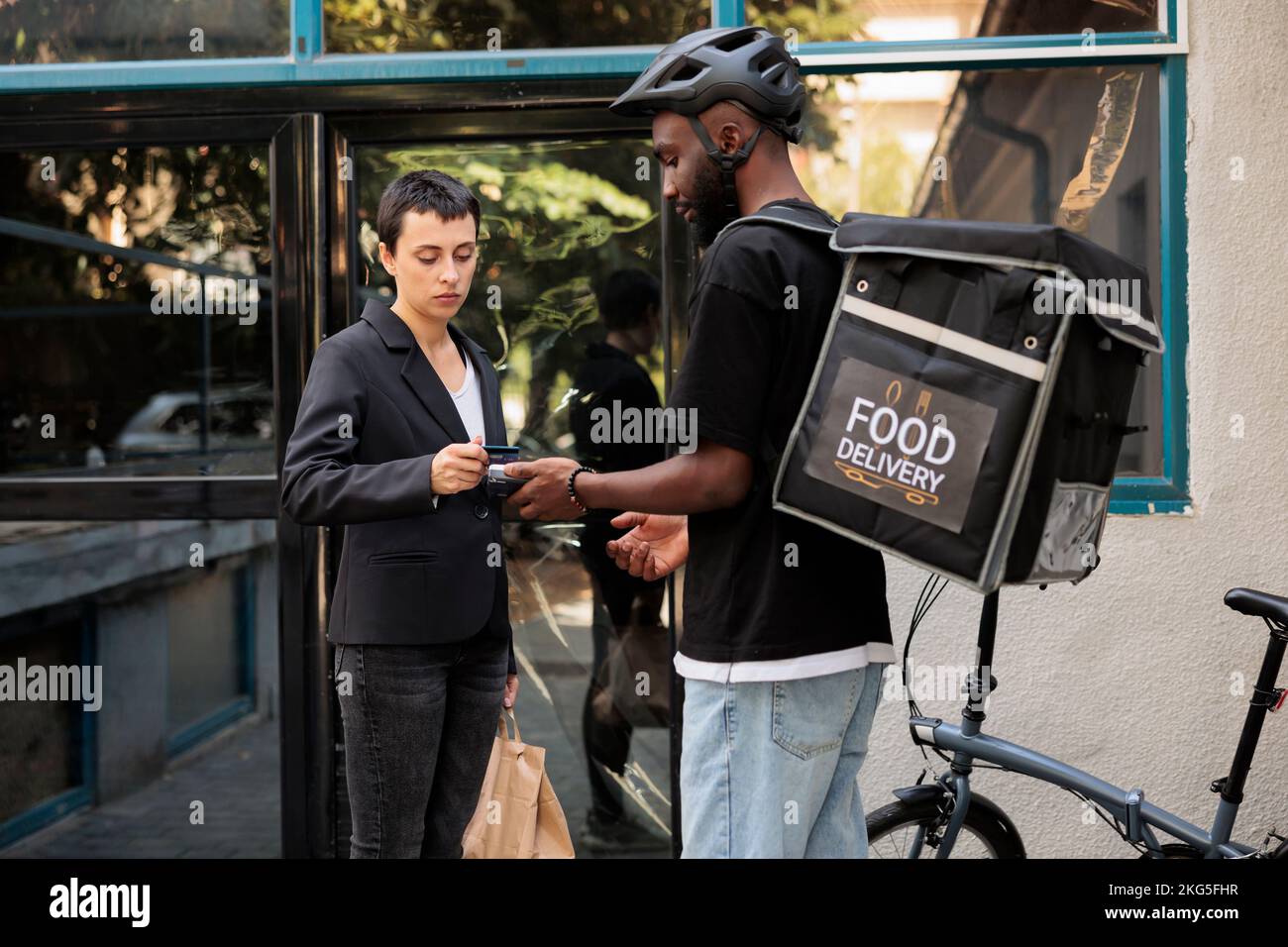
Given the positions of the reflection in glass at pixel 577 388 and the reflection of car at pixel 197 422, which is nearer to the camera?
the reflection in glass at pixel 577 388

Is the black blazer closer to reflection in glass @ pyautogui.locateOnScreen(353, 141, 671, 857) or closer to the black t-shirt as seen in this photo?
the black t-shirt

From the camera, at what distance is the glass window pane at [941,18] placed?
3758mm

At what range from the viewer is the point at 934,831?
327cm

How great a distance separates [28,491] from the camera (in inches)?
159

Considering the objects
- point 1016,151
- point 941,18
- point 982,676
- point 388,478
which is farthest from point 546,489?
point 941,18

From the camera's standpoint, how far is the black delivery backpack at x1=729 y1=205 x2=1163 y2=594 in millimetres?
2014

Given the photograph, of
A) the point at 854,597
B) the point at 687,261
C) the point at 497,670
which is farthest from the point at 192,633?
the point at 854,597

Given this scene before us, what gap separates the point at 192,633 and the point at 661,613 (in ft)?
5.86

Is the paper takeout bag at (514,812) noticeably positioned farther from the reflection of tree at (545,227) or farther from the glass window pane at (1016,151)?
the glass window pane at (1016,151)

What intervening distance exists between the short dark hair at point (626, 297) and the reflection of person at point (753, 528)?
1.59 metres

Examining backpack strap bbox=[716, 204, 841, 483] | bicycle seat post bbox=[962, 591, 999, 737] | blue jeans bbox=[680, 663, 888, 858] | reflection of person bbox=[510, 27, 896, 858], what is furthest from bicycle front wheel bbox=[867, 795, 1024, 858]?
backpack strap bbox=[716, 204, 841, 483]

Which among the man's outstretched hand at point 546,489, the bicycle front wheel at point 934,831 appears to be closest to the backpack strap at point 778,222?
the man's outstretched hand at point 546,489

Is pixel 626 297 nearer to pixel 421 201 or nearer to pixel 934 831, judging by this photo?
pixel 421 201

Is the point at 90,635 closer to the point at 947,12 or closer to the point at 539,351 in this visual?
the point at 539,351
